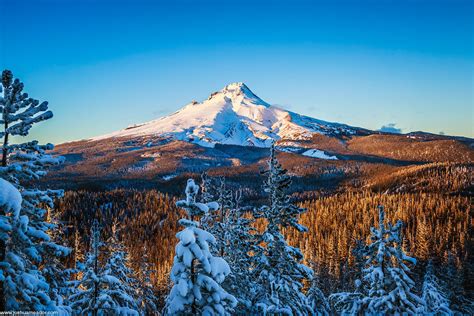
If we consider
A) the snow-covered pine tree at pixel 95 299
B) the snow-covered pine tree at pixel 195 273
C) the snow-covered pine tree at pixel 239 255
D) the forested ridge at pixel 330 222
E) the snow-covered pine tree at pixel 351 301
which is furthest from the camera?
the forested ridge at pixel 330 222

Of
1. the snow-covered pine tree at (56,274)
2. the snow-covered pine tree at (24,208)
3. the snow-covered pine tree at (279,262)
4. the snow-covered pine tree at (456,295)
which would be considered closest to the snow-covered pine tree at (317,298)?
the snow-covered pine tree at (456,295)

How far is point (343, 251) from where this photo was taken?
77250mm

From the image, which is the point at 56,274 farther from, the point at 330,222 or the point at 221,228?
the point at 330,222

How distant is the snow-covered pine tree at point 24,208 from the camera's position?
806 cm

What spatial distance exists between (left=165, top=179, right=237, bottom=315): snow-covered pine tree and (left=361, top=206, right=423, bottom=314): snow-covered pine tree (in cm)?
827

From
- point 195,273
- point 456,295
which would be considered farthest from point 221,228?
point 456,295

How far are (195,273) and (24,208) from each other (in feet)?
15.8

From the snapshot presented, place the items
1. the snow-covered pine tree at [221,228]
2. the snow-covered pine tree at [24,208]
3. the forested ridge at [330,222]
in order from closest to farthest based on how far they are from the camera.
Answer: the snow-covered pine tree at [24,208] < the snow-covered pine tree at [221,228] < the forested ridge at [330,222]

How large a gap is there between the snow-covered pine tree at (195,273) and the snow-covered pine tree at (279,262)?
17.2 feet

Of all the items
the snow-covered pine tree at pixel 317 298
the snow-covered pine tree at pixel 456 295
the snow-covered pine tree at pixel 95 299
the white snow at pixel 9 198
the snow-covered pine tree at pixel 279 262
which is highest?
the white snow at pixel 9 198

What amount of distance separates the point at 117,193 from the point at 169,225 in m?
60.6

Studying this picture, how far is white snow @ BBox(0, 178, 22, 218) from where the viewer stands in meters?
6.86

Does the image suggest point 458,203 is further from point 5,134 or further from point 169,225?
point 5,134

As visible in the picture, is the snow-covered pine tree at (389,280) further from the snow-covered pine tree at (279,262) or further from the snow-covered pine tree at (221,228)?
the snow-covered pine tree at (221,228)
